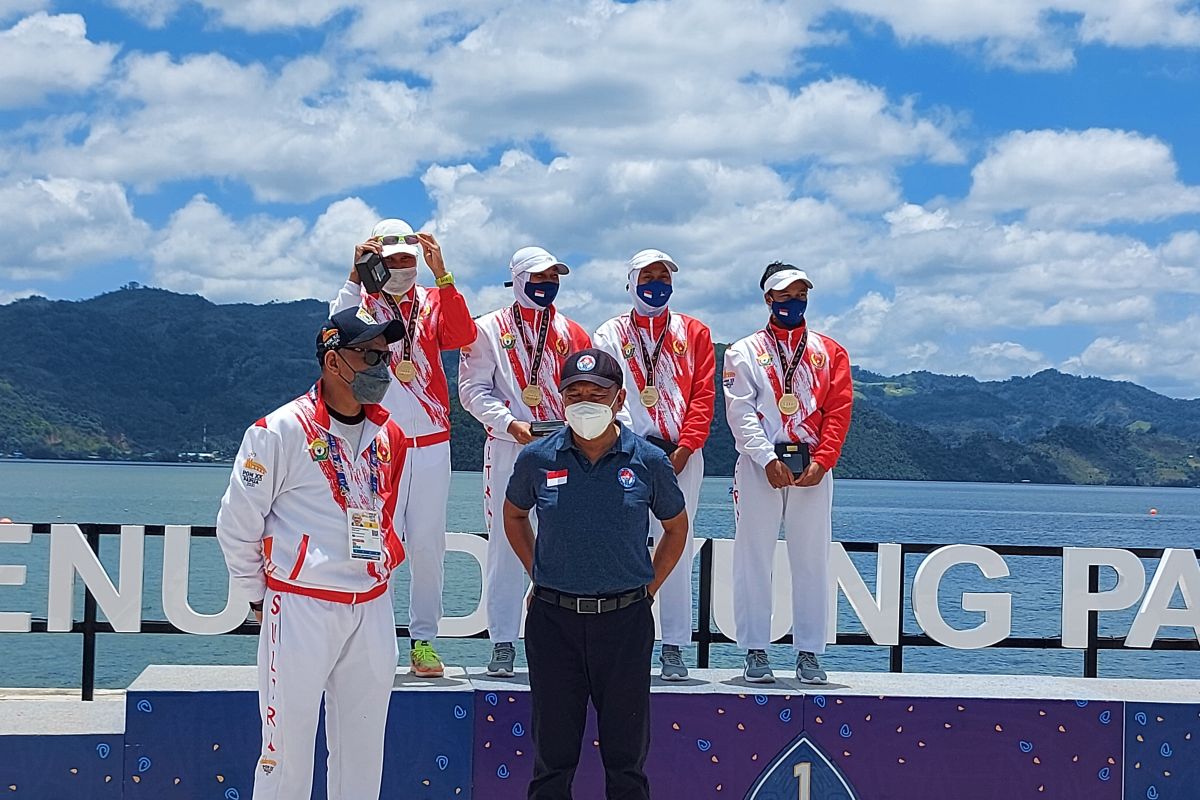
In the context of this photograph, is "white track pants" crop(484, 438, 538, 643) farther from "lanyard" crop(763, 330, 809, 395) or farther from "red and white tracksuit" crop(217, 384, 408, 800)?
"red and white tracksuit" crop(217, 384, 408, 800)

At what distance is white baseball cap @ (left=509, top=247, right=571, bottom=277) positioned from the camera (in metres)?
5.43

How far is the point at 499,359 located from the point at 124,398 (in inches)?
4624

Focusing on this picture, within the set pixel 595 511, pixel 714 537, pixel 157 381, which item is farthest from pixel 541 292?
pixel 157 381

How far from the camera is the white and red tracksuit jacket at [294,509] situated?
3.74m

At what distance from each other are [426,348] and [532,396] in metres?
0.49

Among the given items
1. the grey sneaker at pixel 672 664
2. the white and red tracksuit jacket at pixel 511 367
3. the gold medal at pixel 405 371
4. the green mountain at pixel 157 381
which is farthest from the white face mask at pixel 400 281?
the green mountain at pixel 157 381

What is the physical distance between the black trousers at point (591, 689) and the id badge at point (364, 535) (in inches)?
30.5

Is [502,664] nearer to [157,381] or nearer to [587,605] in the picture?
[587,605]

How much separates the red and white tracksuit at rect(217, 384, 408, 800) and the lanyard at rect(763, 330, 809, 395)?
2206 mm

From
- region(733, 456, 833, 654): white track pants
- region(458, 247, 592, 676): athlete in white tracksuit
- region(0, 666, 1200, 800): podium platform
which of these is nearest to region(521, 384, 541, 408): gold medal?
region(458, 247, 592, 676): athlete in white tracksuit

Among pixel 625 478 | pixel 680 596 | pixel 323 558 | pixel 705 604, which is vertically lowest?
pixel 705 604

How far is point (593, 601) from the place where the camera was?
4.33m

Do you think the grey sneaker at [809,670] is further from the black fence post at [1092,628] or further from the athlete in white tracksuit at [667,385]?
the black fence post at [1092,628]

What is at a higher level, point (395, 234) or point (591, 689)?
point (395, 234)
